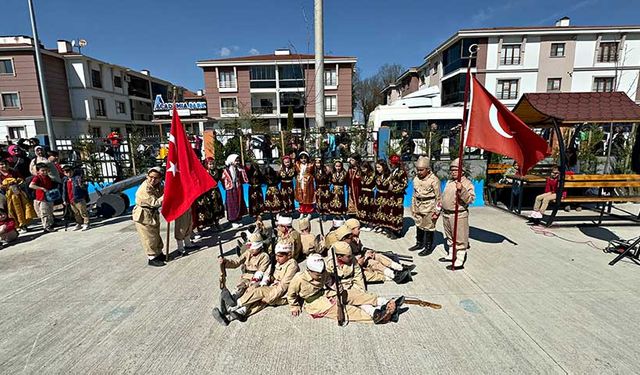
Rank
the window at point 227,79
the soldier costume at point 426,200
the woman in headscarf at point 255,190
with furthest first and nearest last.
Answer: the window at point 227,79
the woman in headscarf at point 255,190
the soldier costume at point 426,200

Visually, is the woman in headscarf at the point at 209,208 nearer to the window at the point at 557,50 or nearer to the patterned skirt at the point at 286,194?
the patterned skirt at the point at 286,194

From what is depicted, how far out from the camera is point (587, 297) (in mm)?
3928

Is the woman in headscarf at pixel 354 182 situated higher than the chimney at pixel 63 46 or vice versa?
the chimney at pixel 63 46

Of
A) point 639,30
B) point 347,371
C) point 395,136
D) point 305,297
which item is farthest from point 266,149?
point 639,30

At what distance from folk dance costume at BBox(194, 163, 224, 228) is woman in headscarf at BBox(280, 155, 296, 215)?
1.35 metres

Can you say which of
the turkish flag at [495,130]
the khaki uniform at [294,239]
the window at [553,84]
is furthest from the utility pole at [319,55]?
the window at [553,84]

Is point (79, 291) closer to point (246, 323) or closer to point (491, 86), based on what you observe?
point (246, 323)

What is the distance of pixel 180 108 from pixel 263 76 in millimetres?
9940

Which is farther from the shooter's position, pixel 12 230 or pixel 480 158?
pixel 480 158

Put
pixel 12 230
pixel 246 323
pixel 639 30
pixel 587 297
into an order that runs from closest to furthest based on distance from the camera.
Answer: pixel 246 323, pixel 587 297, pixel 12 230, pixel 639 30

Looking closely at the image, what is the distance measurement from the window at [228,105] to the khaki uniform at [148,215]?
3278cm

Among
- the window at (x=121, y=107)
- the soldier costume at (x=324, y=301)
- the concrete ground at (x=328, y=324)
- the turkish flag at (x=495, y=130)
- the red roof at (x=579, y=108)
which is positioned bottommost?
the concrete ground at (x=328, y=324)

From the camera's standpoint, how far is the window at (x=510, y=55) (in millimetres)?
29328

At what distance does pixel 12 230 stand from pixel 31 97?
30.7 meters
